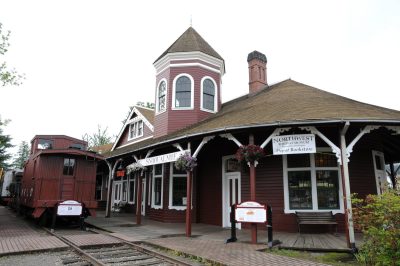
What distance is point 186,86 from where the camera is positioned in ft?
50.8

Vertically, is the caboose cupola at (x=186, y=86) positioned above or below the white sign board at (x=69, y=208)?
above

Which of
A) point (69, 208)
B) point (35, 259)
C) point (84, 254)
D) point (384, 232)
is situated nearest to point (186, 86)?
point (69, 208)

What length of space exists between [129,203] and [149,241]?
33.9ft

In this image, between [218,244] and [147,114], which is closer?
[218,244]

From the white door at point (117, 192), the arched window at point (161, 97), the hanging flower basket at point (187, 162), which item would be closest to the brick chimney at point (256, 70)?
the arched window at point (161, 97)

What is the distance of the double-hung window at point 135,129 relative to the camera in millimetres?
19267

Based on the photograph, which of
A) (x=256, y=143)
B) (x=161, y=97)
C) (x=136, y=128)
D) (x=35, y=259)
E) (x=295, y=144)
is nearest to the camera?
(x=35, y=259)

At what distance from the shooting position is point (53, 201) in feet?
38.2

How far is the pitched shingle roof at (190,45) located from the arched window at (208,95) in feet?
5.01

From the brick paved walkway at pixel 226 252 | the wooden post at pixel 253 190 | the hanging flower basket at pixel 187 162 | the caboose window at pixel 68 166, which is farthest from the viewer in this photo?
the caboose window at pixel 68 166

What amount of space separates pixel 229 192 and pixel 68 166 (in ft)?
21.0

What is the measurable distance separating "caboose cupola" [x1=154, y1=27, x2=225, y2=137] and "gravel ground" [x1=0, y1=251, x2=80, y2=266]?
843cm

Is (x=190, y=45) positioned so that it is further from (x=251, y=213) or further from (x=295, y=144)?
(x=251, y=213)

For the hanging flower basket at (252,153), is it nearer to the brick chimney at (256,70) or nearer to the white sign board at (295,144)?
the white sign board at (295,144)
